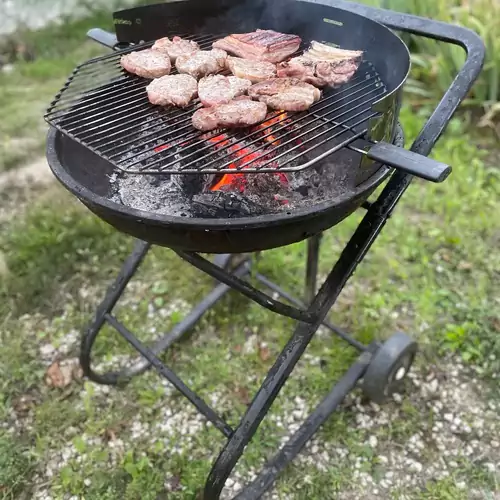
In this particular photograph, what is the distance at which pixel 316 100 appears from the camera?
5.73 feet

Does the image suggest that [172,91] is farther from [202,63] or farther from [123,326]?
[123,326]

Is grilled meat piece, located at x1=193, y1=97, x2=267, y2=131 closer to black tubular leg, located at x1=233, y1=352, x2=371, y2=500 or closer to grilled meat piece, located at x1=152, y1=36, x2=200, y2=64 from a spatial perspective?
grilled meat piece, located at x1=152, y1=36, x2=200, y2=64

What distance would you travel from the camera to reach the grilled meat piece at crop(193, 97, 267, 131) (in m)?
1.54

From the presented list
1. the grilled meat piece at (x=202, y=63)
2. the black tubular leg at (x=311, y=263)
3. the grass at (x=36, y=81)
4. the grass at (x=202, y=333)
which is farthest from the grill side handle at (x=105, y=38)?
the grass at (x=36, y=81)

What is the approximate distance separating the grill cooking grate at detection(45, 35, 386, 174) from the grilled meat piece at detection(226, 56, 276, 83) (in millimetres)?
201

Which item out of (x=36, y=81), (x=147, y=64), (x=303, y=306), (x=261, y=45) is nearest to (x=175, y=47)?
(x=147, y=64)

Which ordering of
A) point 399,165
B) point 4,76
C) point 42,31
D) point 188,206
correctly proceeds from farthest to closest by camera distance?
point 42,31 < point 4,76 < point 188,206 < point 399,165

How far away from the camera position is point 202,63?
72.1 inches

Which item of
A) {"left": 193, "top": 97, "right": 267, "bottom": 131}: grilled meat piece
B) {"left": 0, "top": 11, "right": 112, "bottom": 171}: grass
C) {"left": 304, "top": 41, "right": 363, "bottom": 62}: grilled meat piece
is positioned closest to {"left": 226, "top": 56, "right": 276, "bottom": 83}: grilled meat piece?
{"left": 304, "top": 41, "right": 363, "bottom": 62}: grilled meat piece

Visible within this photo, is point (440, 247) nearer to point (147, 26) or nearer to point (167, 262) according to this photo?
point (167, 262)

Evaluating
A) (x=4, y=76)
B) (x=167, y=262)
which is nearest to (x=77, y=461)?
(x=167, y=262)

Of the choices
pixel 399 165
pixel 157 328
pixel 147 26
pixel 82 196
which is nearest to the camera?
pixel 399 165

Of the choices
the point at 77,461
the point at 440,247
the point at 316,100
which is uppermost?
the point at 316,100

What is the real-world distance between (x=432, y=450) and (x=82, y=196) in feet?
5.85
